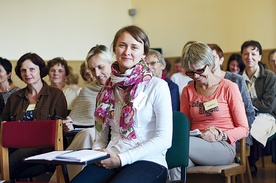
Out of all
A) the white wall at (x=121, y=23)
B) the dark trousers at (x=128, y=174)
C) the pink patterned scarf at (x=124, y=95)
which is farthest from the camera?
the white wall at (x=121, y=23)

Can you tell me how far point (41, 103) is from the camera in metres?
3.41

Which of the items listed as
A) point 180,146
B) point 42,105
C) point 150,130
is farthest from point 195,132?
point 42,105

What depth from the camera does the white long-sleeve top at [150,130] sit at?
6.90 ft

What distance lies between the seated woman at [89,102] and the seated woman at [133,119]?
0.61 meters

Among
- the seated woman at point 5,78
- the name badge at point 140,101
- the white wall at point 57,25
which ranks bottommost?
the name badge at point 140,101

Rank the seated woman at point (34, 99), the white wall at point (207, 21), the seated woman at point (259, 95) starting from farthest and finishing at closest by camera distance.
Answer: the white wall at point (207, 21) < the seated woman at point (259, 95) < the seated woman at point (34, 99)

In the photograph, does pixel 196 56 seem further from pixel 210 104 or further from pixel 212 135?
pixel 212 135

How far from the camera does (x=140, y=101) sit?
2209 mm

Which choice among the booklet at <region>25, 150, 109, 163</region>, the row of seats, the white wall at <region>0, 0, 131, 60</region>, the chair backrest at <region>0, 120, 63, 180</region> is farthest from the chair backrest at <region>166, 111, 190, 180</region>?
the white wall at <region>0, 0, 131, 60</region>

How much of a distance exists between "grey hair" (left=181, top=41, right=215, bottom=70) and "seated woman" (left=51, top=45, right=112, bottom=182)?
668 millimetres

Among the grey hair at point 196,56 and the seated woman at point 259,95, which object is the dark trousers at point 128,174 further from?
the seated woman at point 259,95

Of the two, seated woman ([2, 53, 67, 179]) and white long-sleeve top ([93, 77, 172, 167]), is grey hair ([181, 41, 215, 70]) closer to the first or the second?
white long-sleeve top ([93, 77, 172, 167])

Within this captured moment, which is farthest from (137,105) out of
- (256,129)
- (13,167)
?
(256,129)

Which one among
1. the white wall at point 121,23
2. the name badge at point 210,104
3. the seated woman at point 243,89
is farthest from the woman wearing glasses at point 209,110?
the white wall at point 121,23
